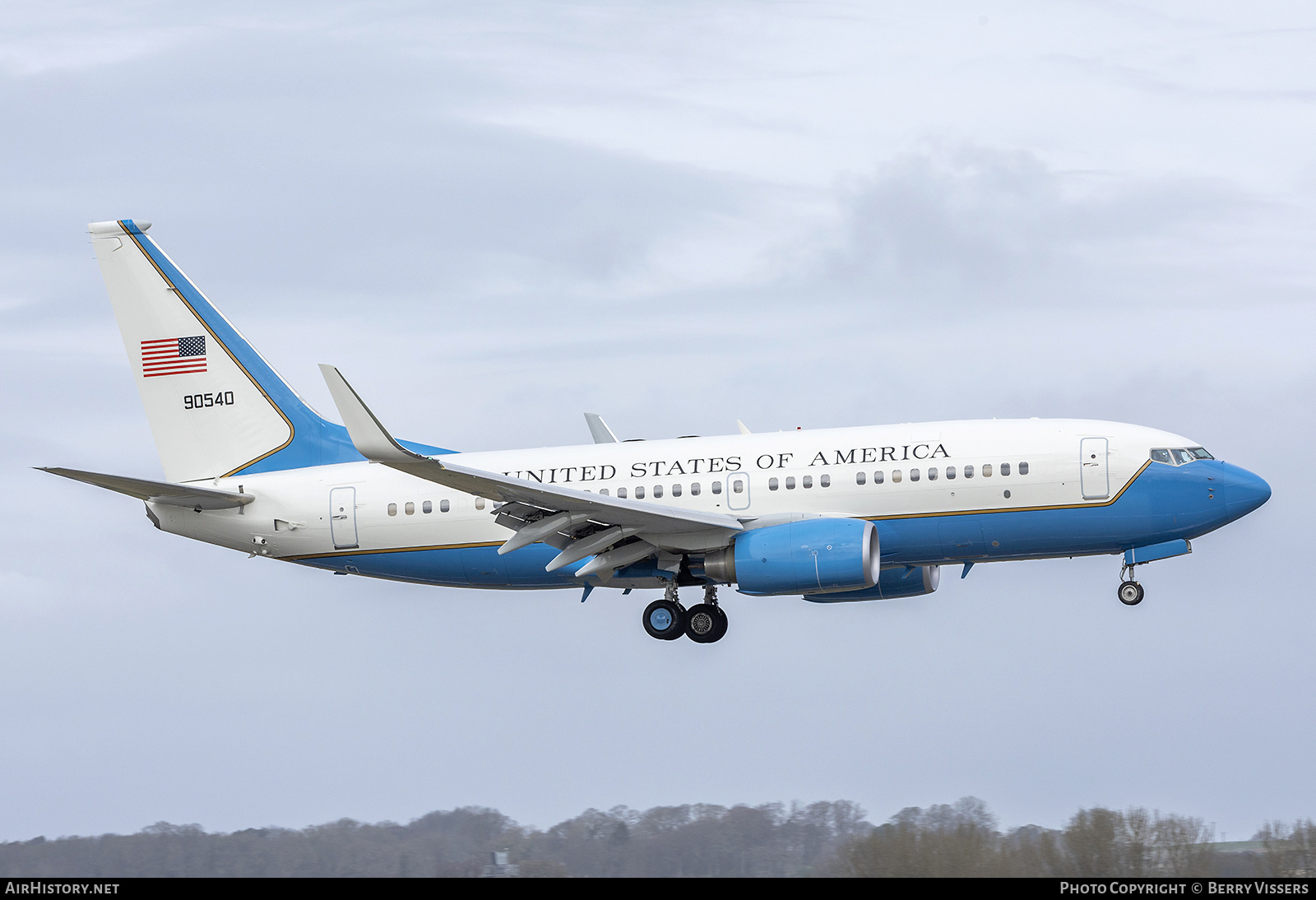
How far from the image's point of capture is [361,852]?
41219 millimetres

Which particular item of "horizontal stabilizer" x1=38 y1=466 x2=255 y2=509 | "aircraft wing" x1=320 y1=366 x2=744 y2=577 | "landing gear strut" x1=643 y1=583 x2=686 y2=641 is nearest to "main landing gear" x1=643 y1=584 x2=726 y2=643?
"landing gear strut" x1=643 y1=583 x2=686 y2=641

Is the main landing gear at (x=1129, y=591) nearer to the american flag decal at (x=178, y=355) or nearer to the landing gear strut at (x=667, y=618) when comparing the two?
the landing gear strut at (x=667, y=618)

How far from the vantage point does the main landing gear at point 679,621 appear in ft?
136

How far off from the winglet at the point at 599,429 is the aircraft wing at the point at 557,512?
229 inches

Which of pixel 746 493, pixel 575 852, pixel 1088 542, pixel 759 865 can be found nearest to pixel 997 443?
pixel 1088 542

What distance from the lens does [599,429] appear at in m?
46.7

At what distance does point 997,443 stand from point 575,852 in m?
15.1

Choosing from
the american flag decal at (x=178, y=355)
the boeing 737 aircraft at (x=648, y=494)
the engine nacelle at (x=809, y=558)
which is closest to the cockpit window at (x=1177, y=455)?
the boeing 737 aircraft at (x=648, y=494)

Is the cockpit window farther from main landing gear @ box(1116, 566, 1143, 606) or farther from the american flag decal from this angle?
the american flag decal

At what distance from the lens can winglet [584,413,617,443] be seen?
4641 cm

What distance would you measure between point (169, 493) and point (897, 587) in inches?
775

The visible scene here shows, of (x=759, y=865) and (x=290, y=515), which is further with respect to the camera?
(x=290, y=515)
